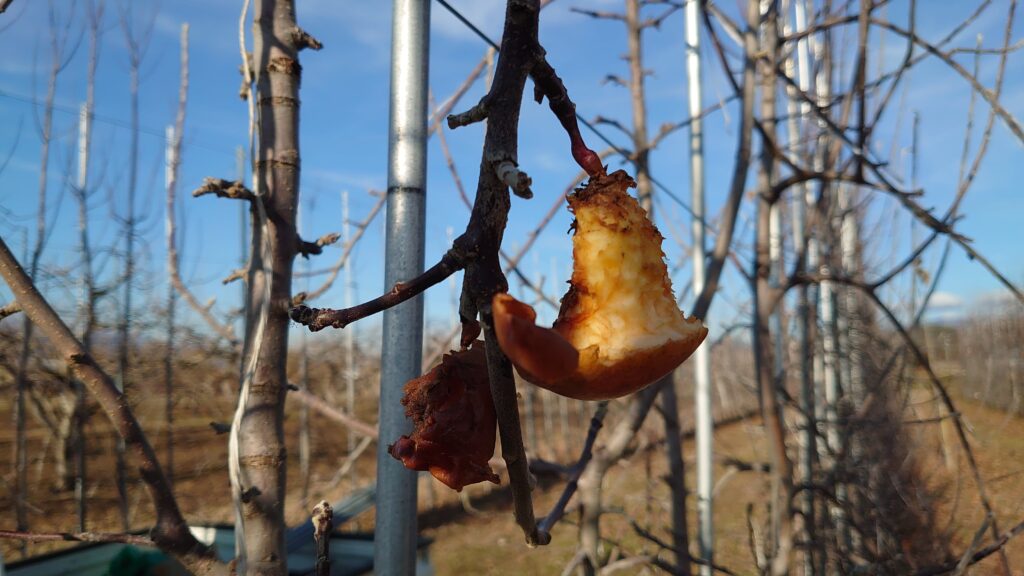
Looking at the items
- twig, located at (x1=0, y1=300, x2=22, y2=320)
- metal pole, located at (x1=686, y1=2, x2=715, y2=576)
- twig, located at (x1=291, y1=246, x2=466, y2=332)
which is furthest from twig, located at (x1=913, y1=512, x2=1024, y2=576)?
twig, located at (x1=0, y1=300, x2=22, y2=320)

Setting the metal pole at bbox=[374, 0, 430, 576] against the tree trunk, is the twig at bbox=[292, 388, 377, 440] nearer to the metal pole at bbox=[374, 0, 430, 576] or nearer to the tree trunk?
the tree trunk

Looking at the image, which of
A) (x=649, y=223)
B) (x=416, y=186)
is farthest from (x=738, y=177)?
(x=649, y=223)

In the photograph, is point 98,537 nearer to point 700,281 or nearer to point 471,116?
point 471,116

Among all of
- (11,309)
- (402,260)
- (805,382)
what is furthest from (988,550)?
(805,382)

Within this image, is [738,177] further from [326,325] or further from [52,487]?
[52,487]

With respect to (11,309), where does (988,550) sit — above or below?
below

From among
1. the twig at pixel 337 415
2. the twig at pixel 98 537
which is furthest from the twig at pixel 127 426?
the twig at pixel 337 415

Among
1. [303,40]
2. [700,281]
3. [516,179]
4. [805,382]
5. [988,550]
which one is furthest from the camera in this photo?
[805,382]

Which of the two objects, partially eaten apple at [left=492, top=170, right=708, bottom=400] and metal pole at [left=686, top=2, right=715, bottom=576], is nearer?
partially eaten apple at [left=492, top=170, right=708, bottom=400]
